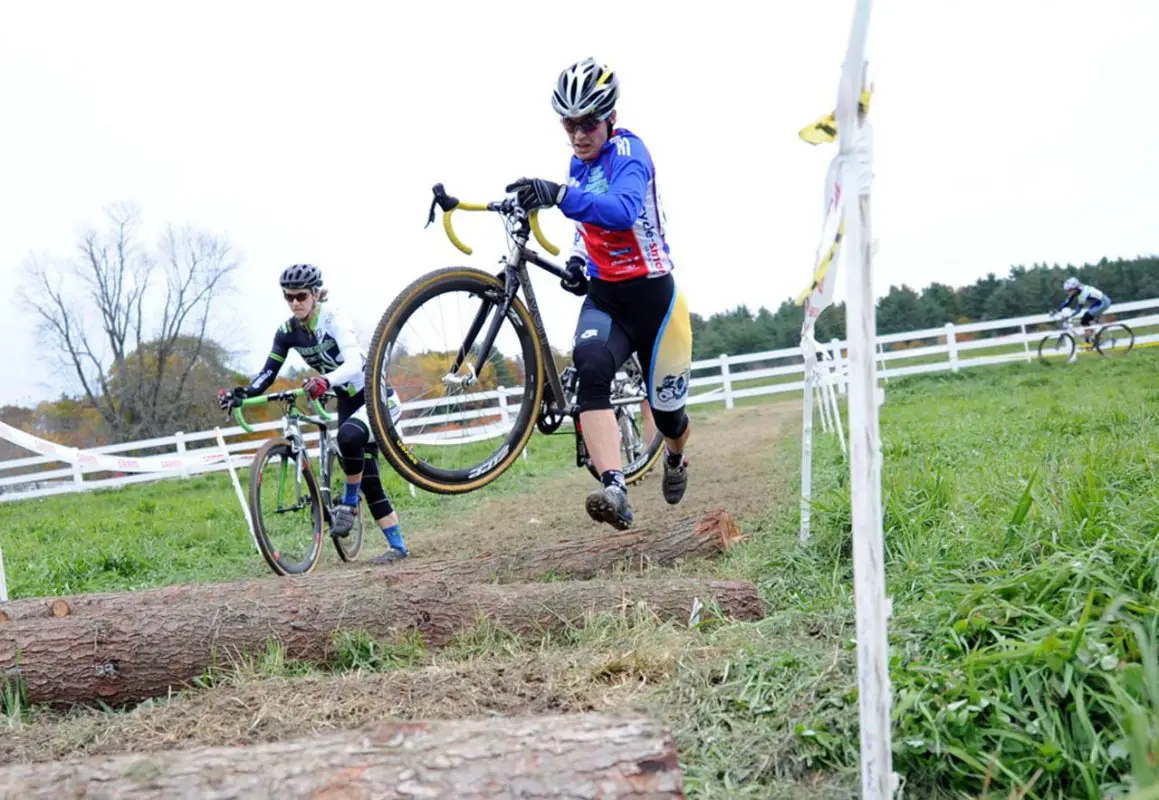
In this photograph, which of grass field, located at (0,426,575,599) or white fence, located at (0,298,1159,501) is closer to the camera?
grass field, located at (0,426,575,599)

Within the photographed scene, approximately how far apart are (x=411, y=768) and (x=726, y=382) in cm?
1957

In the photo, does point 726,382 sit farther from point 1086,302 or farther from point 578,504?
point 578,504

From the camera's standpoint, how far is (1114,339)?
763 inches

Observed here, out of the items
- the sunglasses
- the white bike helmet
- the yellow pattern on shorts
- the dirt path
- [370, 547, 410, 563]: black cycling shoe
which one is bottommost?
the dirt path

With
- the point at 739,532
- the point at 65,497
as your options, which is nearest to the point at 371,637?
the point at 739,532

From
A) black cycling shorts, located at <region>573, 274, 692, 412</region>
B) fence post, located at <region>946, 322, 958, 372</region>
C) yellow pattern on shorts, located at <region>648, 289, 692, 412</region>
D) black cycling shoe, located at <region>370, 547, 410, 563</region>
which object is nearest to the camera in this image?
black cycling shorts, located at <region>573, 274, 692, 412</region>

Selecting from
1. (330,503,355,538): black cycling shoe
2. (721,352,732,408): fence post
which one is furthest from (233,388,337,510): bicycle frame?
(721,352,732,408): fence post

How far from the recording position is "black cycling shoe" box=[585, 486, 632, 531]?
395 centimetres

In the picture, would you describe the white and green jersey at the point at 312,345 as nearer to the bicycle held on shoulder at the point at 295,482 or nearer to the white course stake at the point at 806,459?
the bicycle held on shoulder at the point at 295,482

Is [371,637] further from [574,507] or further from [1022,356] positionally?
[1022,356]

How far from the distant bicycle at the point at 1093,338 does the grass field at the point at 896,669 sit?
54.7 feet

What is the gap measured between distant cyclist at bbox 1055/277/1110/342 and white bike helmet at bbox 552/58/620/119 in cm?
1864

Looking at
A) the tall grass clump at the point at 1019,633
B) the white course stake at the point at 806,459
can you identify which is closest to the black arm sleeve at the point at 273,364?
the white course stake at the point at 806,459

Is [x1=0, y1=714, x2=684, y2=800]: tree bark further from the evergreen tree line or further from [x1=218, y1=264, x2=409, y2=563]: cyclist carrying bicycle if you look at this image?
the evergreen tree line
